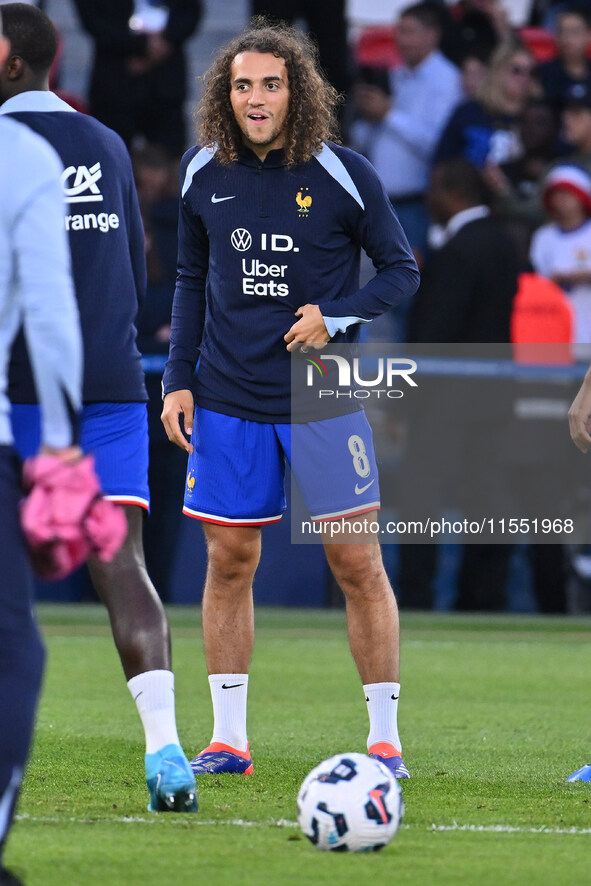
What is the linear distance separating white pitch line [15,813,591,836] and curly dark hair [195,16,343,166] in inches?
91.2

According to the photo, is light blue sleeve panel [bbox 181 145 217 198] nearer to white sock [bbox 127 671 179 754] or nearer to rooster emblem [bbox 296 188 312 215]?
rooster emblem [bbox 296 188 312 215]

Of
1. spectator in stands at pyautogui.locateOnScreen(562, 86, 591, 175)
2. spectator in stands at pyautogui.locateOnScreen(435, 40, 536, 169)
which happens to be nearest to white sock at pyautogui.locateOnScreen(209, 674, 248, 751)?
spectator in stands at pyautogui.locateOnScreen(435, 40, 536, 169)

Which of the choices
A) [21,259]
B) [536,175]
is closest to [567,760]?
[21,259]

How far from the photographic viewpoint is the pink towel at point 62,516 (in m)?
3.44

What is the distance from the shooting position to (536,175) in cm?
1410

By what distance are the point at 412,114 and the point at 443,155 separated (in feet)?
2.46

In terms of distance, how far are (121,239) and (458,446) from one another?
6.74 metres

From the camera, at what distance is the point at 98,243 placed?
4633 mm

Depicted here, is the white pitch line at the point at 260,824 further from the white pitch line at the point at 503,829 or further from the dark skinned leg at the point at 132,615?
the dark skinned leg at the point at 132,615

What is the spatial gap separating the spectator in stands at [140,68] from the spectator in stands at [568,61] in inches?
130

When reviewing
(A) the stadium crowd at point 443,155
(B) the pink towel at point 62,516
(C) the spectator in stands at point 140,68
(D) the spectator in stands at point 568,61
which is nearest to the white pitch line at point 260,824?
(B) the pink towel at point 62,516

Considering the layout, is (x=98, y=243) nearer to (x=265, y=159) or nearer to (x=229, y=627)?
(x=265, y=159)

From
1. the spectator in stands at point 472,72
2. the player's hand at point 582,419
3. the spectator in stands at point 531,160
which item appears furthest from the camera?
the spectator in stands at point 472,72

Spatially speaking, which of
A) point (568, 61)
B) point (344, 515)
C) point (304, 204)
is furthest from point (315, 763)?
point (568, 61)
